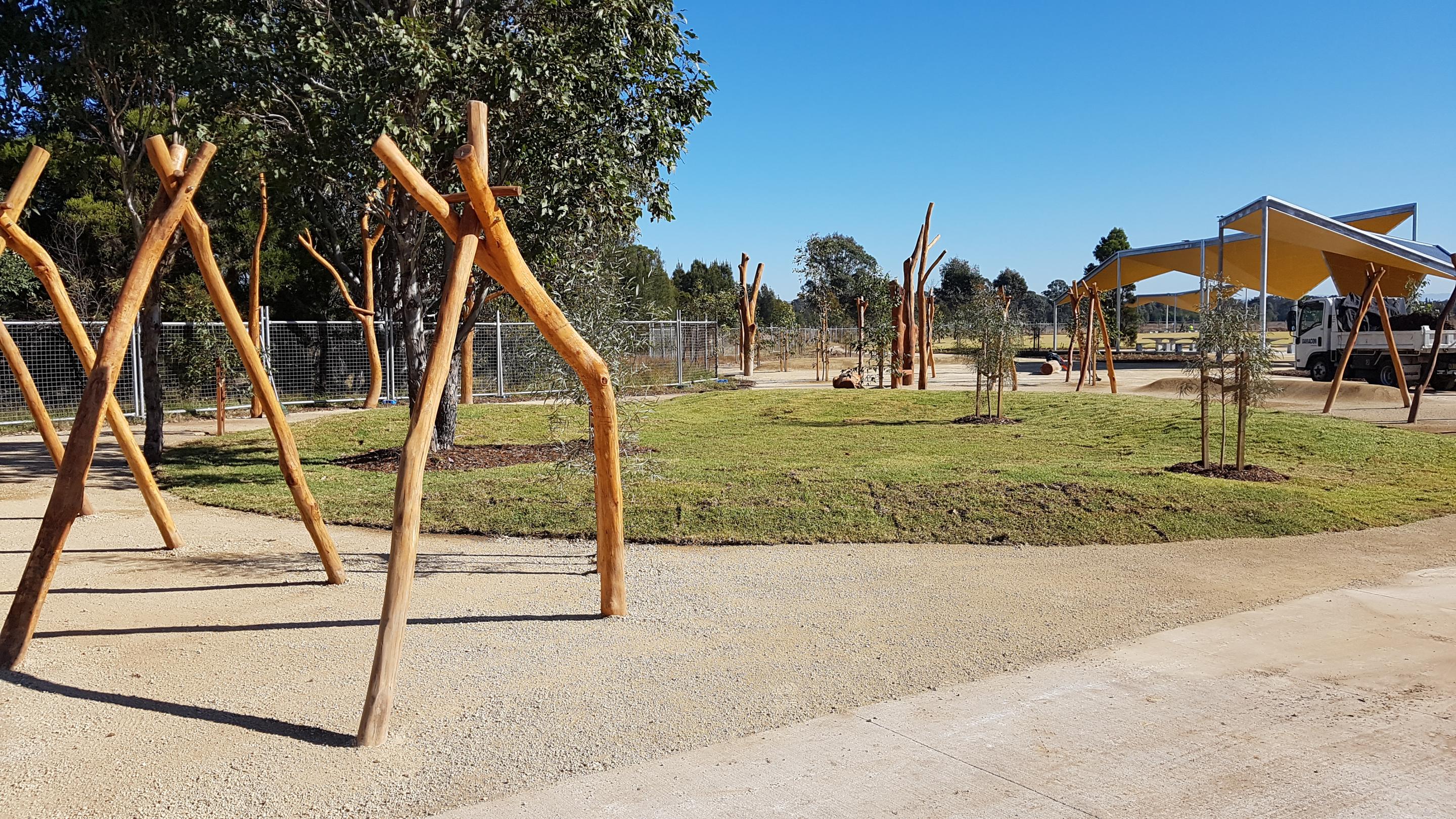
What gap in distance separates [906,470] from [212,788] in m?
8.05

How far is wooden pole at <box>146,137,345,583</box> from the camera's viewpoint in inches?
258

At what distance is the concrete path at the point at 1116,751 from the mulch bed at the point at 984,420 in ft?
39.0

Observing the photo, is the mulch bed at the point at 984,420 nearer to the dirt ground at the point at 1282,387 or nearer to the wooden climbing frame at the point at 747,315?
the dirt ground at the point at 1282,387

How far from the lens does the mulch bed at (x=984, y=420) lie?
1747 centimetres

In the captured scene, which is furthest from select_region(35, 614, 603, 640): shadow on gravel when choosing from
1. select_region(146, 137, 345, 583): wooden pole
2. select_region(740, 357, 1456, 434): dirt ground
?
select_region(740, 357, 1456, 434): dirt ground

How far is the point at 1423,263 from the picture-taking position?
25.0 meters

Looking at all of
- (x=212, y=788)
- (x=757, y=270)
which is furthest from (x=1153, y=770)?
(x=757, y=270)

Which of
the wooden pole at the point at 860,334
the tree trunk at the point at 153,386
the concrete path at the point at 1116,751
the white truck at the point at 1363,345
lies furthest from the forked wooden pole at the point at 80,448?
the white truck at the point at 1363,345

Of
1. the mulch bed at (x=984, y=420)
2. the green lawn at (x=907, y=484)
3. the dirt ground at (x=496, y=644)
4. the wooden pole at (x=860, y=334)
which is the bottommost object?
the dirt ground at (x=496, y=644)

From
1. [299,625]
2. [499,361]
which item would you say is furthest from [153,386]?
[499,361]

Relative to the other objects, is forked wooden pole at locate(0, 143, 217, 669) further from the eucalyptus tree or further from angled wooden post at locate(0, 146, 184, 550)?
the eucalyptus tree

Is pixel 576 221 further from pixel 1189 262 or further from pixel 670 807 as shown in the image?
pixel 1189 262

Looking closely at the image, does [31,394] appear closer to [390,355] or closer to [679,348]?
[390,355]

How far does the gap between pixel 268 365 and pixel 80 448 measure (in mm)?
14700
